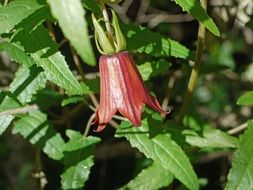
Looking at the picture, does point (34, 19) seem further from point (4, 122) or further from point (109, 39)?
point (4, 122)

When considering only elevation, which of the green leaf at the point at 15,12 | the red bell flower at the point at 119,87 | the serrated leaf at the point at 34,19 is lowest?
the red bell flower at the point at 119,87

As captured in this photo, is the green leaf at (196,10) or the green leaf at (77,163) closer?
the green leaf at (196,10)

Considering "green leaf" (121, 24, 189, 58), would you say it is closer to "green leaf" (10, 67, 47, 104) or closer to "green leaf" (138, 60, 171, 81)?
"green leaf" (138, 60, 171, 81)

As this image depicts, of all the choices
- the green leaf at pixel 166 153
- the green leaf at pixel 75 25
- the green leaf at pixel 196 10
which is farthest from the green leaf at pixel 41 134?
the green leaf at pixel 75 25

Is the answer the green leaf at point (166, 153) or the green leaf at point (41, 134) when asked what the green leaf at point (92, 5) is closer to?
the green leaf at point (166, 153)

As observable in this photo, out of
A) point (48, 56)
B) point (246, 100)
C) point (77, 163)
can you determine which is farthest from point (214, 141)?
point (48, 56)

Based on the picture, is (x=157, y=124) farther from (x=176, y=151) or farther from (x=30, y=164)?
(x=30, y=164)
